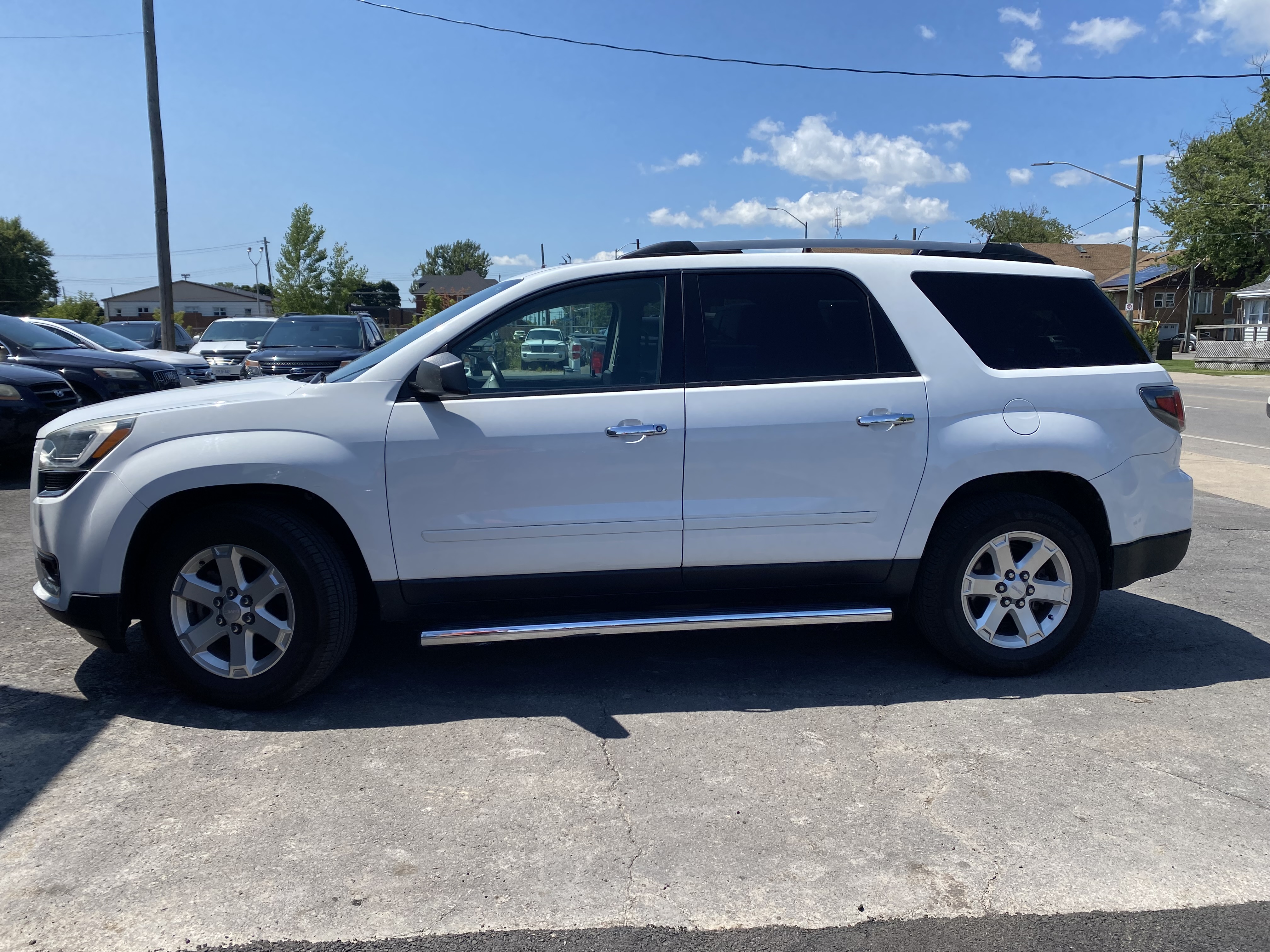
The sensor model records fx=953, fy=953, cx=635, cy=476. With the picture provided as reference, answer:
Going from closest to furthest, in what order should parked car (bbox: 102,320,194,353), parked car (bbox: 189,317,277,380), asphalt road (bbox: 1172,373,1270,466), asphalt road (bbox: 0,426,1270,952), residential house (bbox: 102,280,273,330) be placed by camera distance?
asphalt road (bbox: 0,426,1270,952) → asphalt road (bbox: 1172,373,1270,466) → parked car (bbox: 189,317,277,380) → parked car (bbox: 102,320,194,353) → residential house (bbox: 102,280,273,330)

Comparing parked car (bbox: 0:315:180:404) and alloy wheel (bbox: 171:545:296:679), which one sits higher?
parked car (bbox: 0:315:180:404)

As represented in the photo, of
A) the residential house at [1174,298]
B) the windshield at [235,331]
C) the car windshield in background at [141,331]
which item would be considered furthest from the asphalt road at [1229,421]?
the residential house at [1174,298]

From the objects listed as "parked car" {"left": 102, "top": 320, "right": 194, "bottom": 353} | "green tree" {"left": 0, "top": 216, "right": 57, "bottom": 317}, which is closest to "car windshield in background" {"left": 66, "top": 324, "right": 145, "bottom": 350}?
"parked car" {"left": 102, "top": 320, "right": 194, "bottom": 353}

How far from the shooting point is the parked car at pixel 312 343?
1352 centimetres

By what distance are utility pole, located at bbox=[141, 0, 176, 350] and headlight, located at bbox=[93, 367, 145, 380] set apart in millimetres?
7219

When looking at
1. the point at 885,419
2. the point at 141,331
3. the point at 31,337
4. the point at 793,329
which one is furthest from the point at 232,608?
the point at 141,331

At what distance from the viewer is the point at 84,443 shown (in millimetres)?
3922

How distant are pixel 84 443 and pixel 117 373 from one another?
783 centimetres

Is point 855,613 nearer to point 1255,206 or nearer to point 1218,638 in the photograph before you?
point 1218,638

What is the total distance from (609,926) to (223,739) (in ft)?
6.32

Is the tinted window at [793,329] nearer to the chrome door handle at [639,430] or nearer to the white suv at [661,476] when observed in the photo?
the white suv at [661,476]

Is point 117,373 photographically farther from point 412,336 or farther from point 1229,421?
point 1229,421

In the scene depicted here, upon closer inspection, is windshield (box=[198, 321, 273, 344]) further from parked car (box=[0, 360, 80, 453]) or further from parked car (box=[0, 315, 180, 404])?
parked car (box=[0, 360, 80, 453])

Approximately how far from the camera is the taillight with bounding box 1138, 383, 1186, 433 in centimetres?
436
